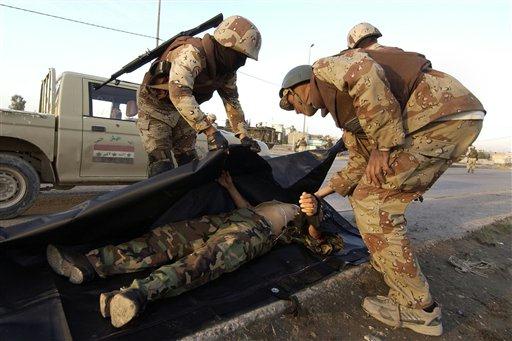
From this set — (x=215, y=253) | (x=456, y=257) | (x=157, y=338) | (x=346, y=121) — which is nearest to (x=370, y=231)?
(x=346, y=121)

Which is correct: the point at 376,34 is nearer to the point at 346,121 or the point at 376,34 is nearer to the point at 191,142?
the point at 346,121

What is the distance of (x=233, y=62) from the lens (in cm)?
322

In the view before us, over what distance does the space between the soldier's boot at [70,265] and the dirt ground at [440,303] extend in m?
0.87

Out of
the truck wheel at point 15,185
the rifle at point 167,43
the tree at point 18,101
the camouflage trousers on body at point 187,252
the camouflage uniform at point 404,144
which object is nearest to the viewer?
the camouflage trousers on body at point 187,252

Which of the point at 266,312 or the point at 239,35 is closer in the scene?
the point at 266,312

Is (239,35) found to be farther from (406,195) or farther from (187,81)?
(406,195)

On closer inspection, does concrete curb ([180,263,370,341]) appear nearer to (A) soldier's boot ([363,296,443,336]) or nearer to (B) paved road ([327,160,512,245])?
(A) soldier's boot ([363,296,443,336])

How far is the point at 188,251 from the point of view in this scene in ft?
8.05

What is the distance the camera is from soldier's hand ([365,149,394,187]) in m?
2.22

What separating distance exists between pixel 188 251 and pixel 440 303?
186 cm

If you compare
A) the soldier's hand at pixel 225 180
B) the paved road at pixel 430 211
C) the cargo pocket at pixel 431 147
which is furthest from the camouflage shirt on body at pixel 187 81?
the paved road at pixel 430 211

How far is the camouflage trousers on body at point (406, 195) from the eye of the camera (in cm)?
225

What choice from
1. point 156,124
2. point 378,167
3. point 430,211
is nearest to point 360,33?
point 378,167

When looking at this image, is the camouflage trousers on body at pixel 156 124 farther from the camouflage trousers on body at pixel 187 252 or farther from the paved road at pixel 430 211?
the paved road at pixel 430 211
